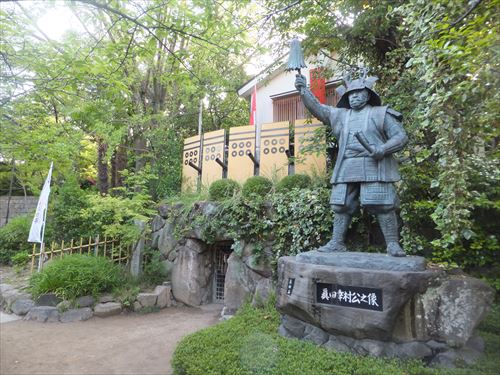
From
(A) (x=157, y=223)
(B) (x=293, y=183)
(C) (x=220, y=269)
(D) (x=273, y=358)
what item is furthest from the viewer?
(A) (x=157, y=223)

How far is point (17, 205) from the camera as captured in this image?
50.0 ft

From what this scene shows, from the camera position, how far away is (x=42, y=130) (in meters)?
5.34

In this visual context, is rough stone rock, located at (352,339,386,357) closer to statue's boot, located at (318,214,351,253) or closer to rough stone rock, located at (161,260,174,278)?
statue's boot, located at (318,214,351,253)

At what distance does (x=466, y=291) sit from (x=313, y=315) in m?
1.62

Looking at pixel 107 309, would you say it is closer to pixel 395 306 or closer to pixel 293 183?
pixel 293 183

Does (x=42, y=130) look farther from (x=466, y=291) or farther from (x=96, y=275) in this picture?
Answer: (x=466, y=291)

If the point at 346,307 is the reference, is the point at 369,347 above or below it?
below

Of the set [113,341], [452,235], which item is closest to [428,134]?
[452,235]

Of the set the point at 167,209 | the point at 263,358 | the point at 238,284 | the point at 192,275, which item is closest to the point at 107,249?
the point at 167,209

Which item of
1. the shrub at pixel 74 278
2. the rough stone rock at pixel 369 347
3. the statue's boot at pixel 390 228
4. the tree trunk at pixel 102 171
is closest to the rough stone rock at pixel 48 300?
the shrub at pixel 74 278

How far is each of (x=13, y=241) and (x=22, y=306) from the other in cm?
446

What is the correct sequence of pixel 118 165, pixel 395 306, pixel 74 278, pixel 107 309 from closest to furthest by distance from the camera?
1. pixel 395 306
2. pixel 107 309
3. pixel 74 278
4. pixel 118 165

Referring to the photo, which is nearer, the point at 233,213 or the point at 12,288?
the point at 233,213

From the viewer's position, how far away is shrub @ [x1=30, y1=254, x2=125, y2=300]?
19.7ft
